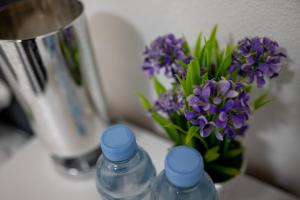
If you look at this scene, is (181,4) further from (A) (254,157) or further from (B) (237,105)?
(A) (254,157)

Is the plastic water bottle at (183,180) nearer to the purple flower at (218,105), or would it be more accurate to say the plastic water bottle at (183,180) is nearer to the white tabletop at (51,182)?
the purple flower at (218,105)

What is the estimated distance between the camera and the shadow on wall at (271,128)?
17.7 inches

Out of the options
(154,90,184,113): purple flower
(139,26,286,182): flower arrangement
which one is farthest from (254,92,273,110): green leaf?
(154,90,184,113): purple flower

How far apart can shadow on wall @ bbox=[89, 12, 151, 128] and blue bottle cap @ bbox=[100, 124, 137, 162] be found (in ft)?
0.79

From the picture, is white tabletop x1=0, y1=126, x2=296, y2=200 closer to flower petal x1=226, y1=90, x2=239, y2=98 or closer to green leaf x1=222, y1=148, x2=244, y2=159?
green leaf x1=222, y1=148, x2=244, y2=159

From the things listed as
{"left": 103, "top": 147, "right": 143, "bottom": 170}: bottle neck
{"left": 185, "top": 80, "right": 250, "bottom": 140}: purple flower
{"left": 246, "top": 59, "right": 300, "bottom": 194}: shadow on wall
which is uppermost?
{"left": 185, "top": 80, "right": 250, "bottom": 140}: purple flower

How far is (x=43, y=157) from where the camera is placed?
0.66 metres

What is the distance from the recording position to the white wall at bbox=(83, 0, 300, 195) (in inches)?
16.0

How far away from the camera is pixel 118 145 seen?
0.35 metres

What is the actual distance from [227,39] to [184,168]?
0.23 metres

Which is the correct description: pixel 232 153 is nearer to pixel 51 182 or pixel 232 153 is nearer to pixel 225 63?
pixel 225 63

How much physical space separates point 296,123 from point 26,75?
43 cm

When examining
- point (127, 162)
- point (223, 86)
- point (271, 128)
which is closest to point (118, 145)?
point (127, 162)

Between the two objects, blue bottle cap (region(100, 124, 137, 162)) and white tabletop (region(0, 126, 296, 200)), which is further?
white tabletop (region(0, 126, 296, 200))
